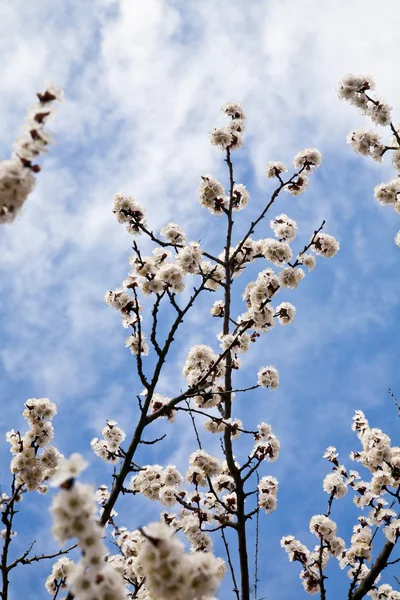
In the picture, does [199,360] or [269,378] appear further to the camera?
[269,378]

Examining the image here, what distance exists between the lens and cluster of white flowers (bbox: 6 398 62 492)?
7078 millimetres

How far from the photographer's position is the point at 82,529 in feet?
6.84

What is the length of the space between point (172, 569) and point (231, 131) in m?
8.26

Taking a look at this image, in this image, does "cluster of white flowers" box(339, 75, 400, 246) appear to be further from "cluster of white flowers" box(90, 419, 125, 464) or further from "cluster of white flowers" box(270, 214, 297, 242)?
"cluster of white flowers" box(90, 419, 125, 464)

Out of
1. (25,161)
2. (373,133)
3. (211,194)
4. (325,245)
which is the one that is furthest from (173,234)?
(25,161)

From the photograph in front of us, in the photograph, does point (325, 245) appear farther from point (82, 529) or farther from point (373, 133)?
point (82, 529)

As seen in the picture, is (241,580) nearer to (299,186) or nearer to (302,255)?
(302,255)

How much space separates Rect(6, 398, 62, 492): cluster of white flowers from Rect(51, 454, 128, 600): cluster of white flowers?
5.42 m

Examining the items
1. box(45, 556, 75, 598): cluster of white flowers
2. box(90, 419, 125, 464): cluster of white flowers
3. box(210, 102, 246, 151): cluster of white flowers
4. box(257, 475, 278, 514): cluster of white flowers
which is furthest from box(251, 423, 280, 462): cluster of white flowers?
box(210, 102, 246, 151): cluster of white flowers

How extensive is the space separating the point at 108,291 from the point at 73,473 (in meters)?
4.35

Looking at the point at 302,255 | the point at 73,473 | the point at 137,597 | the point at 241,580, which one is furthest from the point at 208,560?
the point at 302,255

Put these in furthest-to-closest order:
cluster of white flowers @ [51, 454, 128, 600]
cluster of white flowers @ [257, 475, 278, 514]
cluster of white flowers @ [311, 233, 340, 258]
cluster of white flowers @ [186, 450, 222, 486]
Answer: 1. cluster of white flowers @ [311, 233, 340, 258]
2. cluster of white flowers @ [257, 475, 278, 514]
3. cluster of white flowers @ [186, 450, 222, 486]
4. cluster of white flowers @ [51, 454, 128, 600]

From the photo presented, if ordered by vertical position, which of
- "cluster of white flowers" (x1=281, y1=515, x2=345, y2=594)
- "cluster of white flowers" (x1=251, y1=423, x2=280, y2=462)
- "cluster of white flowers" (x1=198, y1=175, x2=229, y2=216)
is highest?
"cluster of white flowers" (x1=198, y1=175, x2=229, y2=216)

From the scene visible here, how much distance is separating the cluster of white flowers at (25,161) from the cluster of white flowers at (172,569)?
1903mm
